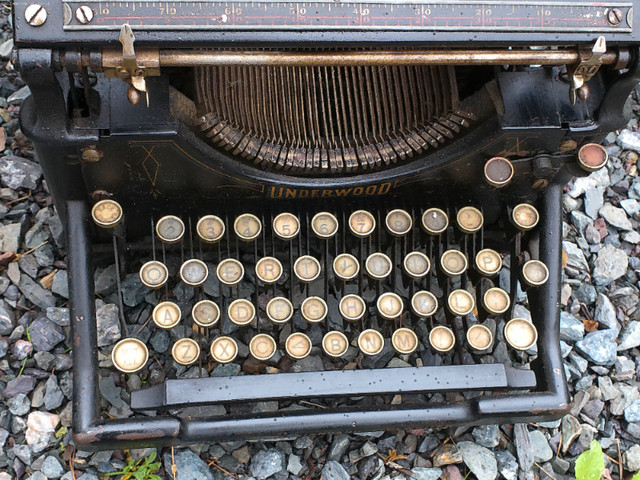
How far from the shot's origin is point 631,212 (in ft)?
11.8

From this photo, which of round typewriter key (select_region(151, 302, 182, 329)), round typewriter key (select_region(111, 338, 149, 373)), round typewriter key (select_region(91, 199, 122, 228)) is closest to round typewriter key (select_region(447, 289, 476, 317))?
round typewriter key (select_region(151, 302, 182, 329))

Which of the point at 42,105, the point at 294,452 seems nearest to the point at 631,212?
the point at 294,452

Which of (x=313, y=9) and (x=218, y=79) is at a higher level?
(x=313, y=9)

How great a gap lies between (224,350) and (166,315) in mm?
233

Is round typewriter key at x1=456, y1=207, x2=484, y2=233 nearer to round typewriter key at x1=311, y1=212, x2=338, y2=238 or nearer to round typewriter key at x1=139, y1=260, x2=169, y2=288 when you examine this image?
round typewriter key at x1=311, y1=212, x2=338, y2=238

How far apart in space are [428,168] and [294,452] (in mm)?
1129

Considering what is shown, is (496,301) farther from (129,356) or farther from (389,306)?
(129,356)

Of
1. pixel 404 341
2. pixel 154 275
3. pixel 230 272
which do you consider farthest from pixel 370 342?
pixel 154 275

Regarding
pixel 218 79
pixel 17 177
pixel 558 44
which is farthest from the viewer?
pixel 17 177

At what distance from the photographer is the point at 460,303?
2.80 metres

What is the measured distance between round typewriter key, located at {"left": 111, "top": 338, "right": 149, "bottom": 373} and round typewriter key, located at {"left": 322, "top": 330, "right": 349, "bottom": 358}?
602 millimetres

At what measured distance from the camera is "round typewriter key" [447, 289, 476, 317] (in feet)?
9.12

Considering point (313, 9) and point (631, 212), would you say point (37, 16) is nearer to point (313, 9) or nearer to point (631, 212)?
point (313, 9)

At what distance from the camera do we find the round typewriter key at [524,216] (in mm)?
2836
